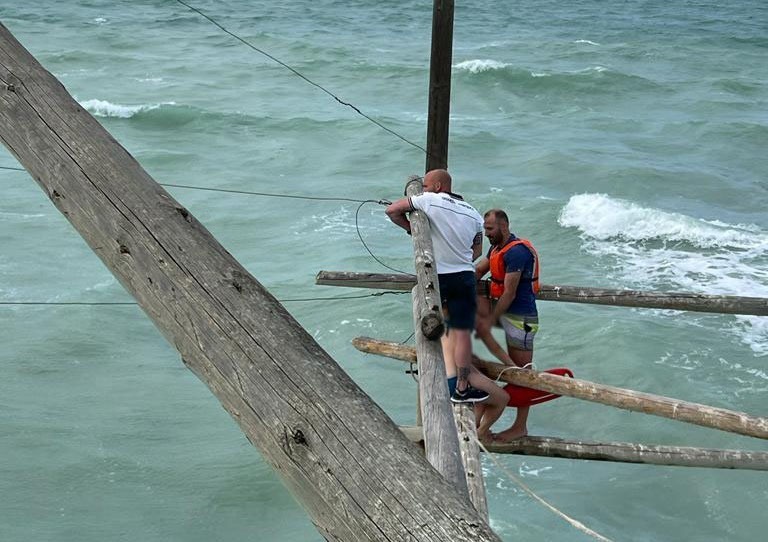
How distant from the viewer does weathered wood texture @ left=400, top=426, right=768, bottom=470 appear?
6305 millimetres

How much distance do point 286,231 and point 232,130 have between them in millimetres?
7903

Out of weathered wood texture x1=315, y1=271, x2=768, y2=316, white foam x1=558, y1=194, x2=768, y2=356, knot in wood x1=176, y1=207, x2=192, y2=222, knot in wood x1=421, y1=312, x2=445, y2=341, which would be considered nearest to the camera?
knot in wood x1=176, y1=207, x2=192, y2=222

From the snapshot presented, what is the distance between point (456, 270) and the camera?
624cm

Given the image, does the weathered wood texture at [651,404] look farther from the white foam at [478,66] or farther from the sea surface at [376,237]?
the white foam at [478,66]

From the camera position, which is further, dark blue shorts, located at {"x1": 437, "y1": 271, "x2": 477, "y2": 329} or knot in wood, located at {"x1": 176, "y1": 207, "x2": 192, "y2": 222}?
dark blue shorts, located at {"x1": 437, "y1": 271, "x2": 477, "y2": 329}

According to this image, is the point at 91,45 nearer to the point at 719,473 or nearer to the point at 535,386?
the point at 719,473

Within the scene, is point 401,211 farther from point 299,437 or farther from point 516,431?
point 299,437

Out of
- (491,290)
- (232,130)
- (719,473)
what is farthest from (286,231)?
(491,290)

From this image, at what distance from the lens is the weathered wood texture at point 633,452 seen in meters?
6.30

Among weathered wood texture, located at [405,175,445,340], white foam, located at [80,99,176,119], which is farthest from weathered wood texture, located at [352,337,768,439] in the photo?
white foam, located at [80,99,176,119]

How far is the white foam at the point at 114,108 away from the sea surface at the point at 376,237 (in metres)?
0.12

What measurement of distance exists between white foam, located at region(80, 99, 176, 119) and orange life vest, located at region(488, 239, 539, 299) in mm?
21805

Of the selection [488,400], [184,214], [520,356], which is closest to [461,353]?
[488,400]

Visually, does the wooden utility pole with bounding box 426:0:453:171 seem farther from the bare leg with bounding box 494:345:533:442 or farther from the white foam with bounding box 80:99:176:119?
the white foam with bounding box 80:99:176:119
